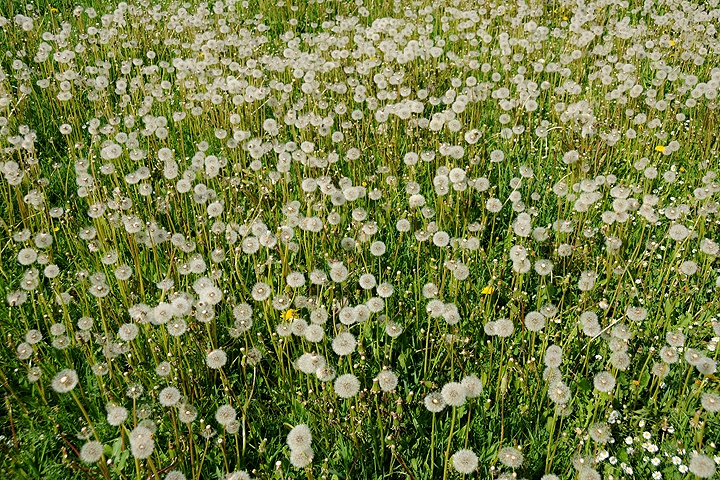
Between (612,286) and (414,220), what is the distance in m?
1.24

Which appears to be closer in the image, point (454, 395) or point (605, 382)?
point (454, 395)

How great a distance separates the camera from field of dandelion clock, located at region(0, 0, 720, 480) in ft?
8.11

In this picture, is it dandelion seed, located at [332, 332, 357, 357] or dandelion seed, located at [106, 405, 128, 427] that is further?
dandelion seed, located at [332, 332, 357, 357]

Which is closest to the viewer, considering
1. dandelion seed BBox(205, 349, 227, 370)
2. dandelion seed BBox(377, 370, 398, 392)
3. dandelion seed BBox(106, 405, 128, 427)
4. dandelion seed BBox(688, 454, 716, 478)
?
dandelion seed BBox(688, 454, 716, 478)

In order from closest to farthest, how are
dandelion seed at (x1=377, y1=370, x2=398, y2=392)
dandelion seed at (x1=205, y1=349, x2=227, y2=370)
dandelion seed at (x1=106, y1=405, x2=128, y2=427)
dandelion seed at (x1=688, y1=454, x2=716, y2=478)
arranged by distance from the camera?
dandelion seed at (x1=688, y1=454, x2=716, y2=478) < dandelion seed at (x1=106, y1=405, x2=128, y2=427) < dandelion seed at (x1=377, y1=370, x2=398, y2=392) < dandelion seed at (x1=205, y1=349, x2=227, y2=370)

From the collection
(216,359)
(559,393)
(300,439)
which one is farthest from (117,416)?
(559,393)

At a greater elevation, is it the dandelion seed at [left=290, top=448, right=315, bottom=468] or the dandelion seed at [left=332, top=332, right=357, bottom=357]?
the dandelion seed at [left=332, top=332, right=357, bottom=357]

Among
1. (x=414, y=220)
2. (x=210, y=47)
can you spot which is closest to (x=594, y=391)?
(x=414, y=220)

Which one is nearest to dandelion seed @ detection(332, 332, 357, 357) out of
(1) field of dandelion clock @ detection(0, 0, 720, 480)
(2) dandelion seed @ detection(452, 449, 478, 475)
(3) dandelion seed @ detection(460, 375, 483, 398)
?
(1) field of dandelion clock @ detection(0, 0, 720, 480)

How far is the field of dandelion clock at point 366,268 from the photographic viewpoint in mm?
2473

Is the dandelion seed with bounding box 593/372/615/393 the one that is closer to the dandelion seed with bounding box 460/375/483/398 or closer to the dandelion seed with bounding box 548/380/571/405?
the dandelion seed with bounding box 548/380/571/405

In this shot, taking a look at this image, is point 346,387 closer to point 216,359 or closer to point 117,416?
point 216,359

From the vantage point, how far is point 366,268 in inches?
127

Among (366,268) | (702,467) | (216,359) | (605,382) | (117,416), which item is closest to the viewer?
(702,467)
